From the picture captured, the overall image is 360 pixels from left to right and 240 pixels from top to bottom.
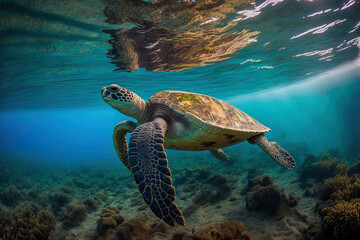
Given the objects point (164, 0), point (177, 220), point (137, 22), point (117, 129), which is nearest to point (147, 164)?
point (177, 220)

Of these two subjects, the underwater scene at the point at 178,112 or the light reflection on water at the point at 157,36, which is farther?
the light reflection on water at the point at 157,36

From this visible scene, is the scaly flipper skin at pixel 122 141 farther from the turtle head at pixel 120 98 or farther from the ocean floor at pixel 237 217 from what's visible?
the ocean floor at pixel 237 217

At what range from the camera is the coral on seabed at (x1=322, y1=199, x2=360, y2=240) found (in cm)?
255

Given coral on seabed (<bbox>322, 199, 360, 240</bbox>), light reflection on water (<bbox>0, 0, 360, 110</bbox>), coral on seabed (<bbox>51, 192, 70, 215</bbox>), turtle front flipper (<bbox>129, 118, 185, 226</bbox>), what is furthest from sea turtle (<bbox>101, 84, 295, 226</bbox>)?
coral on seabed (<bbox>51, 192, 70, 215</bbox>)

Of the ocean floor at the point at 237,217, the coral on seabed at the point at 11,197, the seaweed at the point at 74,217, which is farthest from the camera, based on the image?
the coral on seabed at the point at 11,197

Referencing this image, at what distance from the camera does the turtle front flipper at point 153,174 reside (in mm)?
2189

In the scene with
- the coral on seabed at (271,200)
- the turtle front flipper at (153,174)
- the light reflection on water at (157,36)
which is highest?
the light reflection on water at (157,36)

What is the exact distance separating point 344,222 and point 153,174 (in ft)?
10.1

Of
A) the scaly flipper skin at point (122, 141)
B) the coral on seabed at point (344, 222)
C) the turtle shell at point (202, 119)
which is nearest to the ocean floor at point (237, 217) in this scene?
the coral on seabed at point (344, 222)

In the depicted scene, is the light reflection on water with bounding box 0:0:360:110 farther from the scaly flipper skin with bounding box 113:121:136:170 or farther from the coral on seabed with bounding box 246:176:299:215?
the coral on seabed with bounding box 246:176:299:215

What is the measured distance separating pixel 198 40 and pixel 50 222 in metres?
8.90

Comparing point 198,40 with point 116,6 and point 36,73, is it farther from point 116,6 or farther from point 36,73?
point 36,73

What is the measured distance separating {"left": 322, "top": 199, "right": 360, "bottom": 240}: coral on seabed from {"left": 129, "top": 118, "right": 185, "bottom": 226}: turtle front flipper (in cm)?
251

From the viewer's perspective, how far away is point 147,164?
98.8 inches
